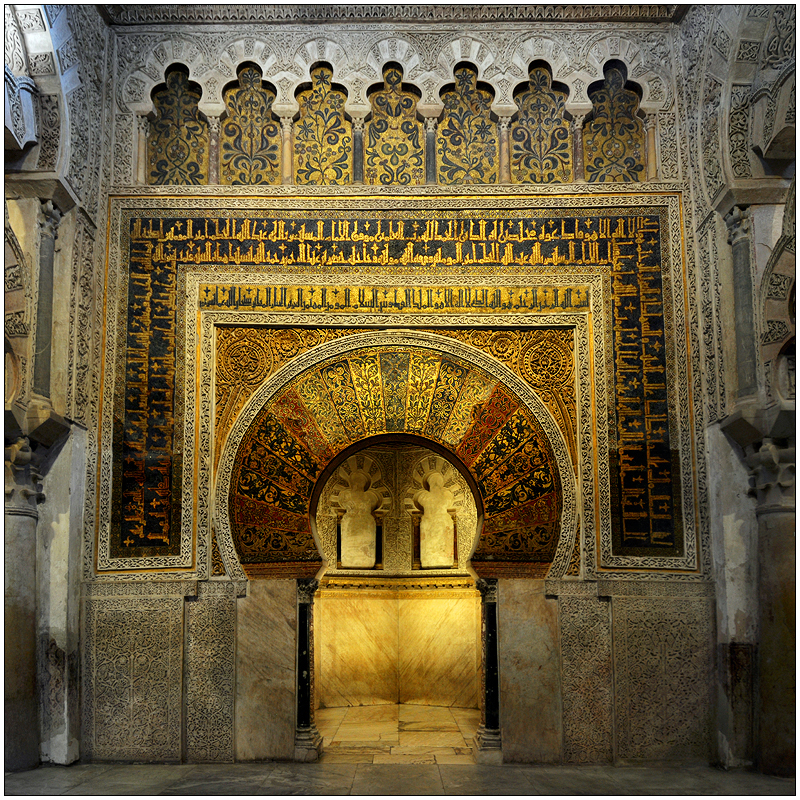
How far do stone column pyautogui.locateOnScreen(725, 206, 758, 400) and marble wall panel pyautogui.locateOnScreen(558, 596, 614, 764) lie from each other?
6.22ft

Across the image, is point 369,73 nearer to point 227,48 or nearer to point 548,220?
point 227,48

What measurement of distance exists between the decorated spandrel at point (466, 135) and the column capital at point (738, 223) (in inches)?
73.5

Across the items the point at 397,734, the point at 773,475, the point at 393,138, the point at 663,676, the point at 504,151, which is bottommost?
the point at 397,734

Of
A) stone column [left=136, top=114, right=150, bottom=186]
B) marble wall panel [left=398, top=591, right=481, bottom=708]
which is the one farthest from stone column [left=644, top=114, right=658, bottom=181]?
marble wall panel [left=398, top=591, right=481, bottom=708]

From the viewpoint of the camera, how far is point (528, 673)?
6121 mm

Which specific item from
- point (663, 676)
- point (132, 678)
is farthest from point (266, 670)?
point (663, 676)

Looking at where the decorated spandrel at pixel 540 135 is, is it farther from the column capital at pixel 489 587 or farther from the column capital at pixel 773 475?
the column capital at pixel 489 587

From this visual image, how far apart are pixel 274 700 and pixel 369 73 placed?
4.98 metres

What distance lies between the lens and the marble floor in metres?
5.24

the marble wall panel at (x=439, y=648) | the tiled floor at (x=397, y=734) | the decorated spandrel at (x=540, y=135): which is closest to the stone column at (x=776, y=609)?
the tiled floor at (x=397, y=734)

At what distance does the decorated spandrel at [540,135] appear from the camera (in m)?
6.90

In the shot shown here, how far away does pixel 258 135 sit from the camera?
6.98m

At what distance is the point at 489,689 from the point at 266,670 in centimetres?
164

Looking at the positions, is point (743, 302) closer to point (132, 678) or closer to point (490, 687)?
point (490, 687)
